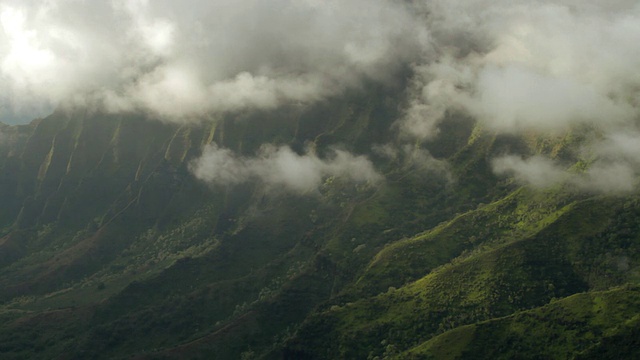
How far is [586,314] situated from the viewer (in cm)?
19650

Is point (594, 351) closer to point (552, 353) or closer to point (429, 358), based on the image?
point (552, 353)

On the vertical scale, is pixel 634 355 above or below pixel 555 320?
below

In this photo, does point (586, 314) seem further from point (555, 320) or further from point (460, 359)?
point (460, 359)

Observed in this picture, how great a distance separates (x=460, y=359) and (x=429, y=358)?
34.7ft

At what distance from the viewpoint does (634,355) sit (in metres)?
176

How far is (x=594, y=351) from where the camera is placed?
18088cm

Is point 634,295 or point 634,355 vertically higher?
point 634,295

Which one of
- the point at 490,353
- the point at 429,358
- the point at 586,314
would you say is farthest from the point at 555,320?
the point at 429,358

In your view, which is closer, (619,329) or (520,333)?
(619,329)

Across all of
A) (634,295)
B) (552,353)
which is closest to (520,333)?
(552,353)

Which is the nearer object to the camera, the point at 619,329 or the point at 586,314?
the point at 619,329

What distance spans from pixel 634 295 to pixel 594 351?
29.7 metres

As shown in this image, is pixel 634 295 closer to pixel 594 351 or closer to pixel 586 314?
pixel 586 314

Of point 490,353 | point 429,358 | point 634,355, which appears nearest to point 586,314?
point 634,355
